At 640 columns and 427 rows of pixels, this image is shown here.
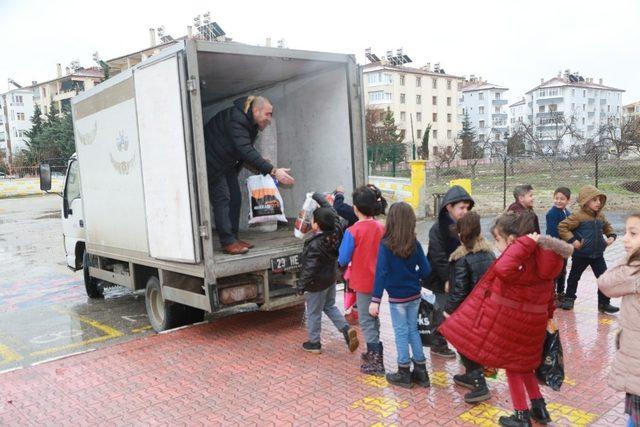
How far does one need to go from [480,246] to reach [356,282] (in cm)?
111

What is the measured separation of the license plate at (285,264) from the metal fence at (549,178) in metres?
10.5

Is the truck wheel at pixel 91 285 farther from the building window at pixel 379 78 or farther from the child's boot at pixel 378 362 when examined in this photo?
the building window at pixel 379 78

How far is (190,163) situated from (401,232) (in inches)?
86.9

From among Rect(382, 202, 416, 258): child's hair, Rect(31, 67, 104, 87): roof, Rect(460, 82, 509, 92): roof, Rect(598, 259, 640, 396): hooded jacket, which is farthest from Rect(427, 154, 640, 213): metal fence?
Rect(460, 82, 509, 92): roof

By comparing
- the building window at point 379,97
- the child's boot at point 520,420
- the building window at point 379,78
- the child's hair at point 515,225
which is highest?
the building window at point 379,78

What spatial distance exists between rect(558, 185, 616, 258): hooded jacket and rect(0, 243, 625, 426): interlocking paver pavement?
75 centimetres

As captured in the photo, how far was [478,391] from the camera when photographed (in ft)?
12.9

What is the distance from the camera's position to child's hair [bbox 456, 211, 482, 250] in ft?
12.6

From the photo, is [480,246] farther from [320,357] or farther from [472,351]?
[320,357]

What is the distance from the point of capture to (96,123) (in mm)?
6652

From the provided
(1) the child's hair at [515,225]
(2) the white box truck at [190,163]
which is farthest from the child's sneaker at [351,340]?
(1) the child's hair at [515,225]

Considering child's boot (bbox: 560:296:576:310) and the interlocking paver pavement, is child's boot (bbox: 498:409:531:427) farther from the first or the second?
child's boot (bbox: 560:296:576:310)

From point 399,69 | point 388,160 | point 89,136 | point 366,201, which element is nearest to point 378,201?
point 366,201

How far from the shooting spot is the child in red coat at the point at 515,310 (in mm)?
3164
